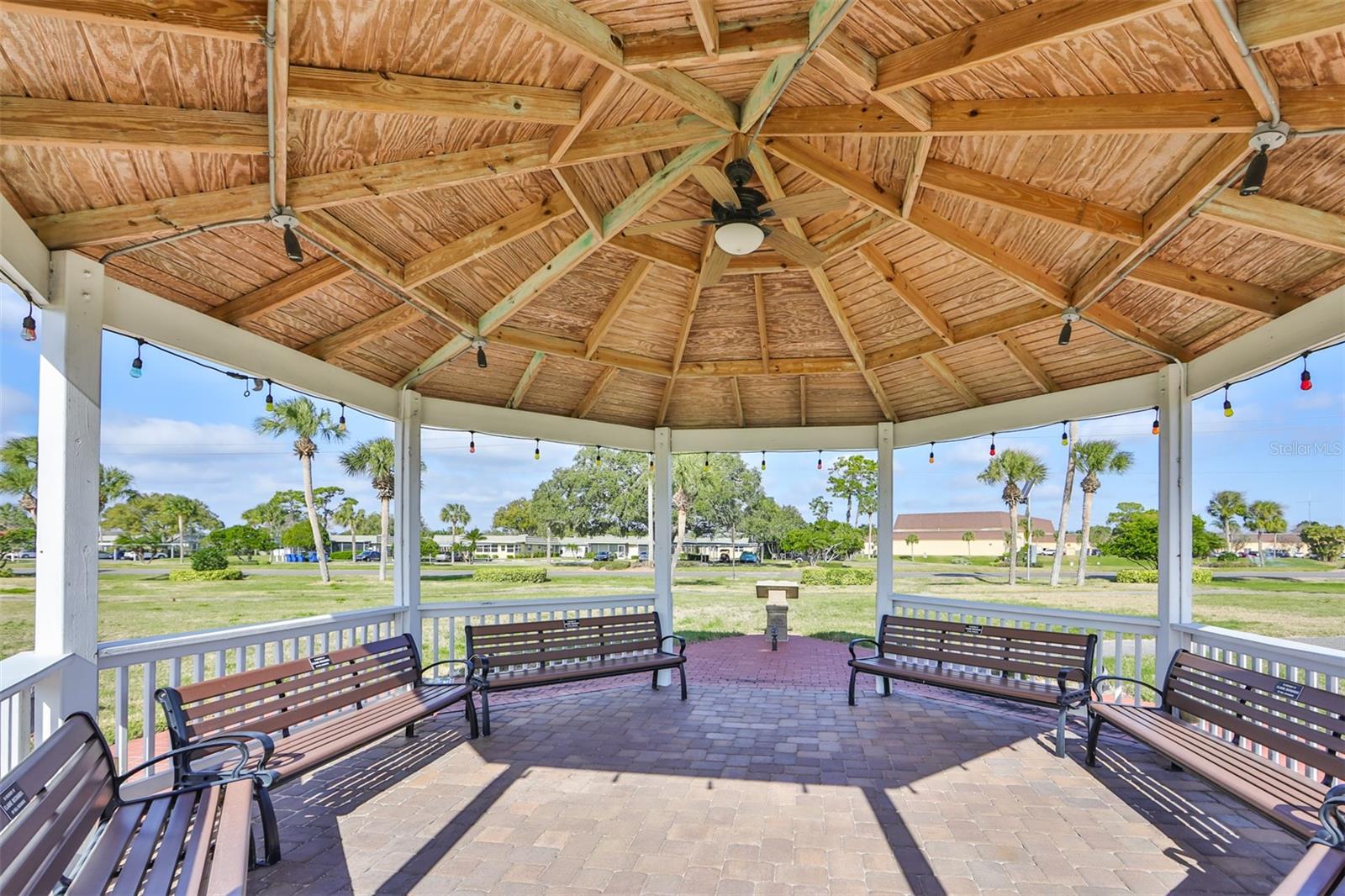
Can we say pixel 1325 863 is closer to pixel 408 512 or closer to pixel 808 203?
pixel 808 203

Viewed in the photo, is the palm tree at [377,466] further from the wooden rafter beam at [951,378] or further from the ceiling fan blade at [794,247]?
the ceiling fan blade at [794,247]

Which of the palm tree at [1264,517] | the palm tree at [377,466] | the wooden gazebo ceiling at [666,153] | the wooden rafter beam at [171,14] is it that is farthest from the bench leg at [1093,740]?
the palm tree at [1264,517]

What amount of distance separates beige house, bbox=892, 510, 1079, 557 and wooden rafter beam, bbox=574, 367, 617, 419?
29.6 m

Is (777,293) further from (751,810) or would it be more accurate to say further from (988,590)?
(988,590)

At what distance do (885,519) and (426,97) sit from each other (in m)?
5.86

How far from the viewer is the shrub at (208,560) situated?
26.0 metres

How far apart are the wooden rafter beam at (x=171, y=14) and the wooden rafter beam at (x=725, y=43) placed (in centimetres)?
128

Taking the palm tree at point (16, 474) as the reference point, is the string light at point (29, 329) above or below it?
above

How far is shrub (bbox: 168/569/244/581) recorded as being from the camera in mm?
25188

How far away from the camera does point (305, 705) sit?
3.96 m

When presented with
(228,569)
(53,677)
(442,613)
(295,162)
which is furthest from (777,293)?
(228,569)

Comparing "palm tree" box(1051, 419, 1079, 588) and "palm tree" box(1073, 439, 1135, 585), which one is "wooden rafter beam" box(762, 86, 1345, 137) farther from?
"palm tree" box(1073, 439, 1135, 585)

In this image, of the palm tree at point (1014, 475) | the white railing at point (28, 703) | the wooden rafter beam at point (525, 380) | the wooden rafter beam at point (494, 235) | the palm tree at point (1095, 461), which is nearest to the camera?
the white railing at point (28, 703)

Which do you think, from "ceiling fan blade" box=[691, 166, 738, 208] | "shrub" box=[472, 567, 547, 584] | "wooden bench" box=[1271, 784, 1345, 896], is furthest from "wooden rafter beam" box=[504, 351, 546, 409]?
"shrub" box=[472, 567, 547, 584]
